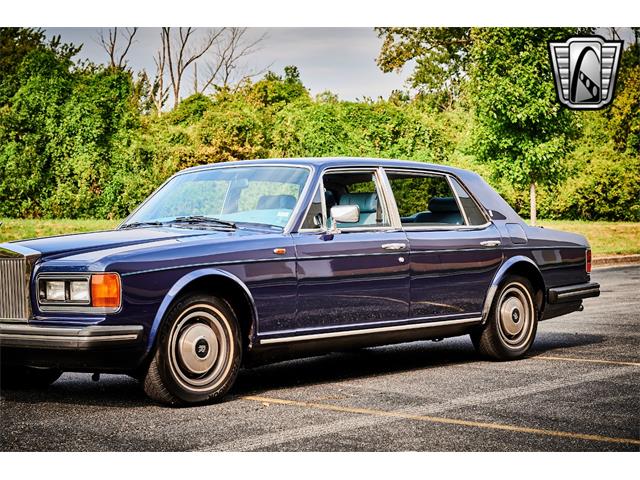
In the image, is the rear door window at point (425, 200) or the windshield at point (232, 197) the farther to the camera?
the rear door window at point (425, 200)

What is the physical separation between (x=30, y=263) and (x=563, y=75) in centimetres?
536

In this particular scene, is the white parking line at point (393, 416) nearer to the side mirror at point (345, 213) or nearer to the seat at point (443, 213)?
the side mirror at point (345, 213)

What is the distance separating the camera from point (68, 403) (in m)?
7.21

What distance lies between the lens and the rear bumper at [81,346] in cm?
652

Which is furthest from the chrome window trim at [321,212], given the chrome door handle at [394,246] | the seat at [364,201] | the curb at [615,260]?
the curb at [615,260]

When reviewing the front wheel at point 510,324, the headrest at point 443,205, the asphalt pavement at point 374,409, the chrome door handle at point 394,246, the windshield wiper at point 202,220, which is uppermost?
the headrest at point 443,205

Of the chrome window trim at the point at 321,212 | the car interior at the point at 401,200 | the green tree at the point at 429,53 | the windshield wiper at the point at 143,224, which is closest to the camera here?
the chrome window trim at the point at 321,212

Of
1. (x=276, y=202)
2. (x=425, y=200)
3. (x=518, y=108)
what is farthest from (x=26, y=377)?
(x=518, y=108)

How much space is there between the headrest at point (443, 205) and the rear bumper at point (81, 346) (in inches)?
132

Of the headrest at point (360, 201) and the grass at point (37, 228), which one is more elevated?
the headrest at point (360, 201)

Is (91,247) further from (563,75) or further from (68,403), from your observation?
(563,75)
